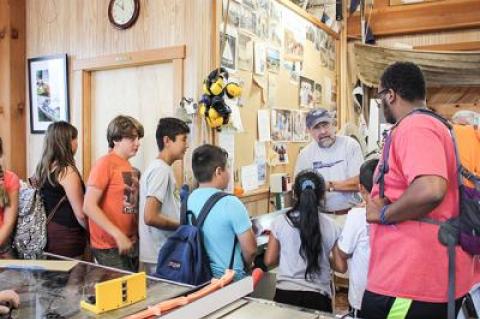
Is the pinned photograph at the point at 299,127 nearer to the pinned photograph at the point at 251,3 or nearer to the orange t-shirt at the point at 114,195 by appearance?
the pinned photograph at the point at 251,3

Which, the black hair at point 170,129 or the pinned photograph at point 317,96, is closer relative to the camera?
the black hair at point 170,129

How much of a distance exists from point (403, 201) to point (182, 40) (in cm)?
189

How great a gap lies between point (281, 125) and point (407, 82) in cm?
212

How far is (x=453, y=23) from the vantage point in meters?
4.59

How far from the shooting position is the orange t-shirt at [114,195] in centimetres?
255

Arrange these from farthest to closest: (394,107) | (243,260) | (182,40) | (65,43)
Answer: (65,43) < (182,40) < (243,260) < (394,107)

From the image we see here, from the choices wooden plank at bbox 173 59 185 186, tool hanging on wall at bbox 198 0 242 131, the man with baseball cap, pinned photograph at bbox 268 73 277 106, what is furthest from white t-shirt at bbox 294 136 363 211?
wooden plank at bbox 173 59 185 186

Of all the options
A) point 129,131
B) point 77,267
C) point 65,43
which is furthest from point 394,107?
point 65,43

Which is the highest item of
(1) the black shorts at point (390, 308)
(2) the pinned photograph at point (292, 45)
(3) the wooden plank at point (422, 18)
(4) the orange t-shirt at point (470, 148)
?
(3) the wooden plank at point (422, 18)

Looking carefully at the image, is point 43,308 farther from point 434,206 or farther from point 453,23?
point 453,23

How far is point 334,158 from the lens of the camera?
3336 millimetres

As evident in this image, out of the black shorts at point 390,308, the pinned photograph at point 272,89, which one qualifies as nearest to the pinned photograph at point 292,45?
the pinned photograph at point 272,89

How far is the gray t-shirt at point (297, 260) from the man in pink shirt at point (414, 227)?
51 centimetres

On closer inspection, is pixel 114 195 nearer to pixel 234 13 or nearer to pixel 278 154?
pixel 234 13
